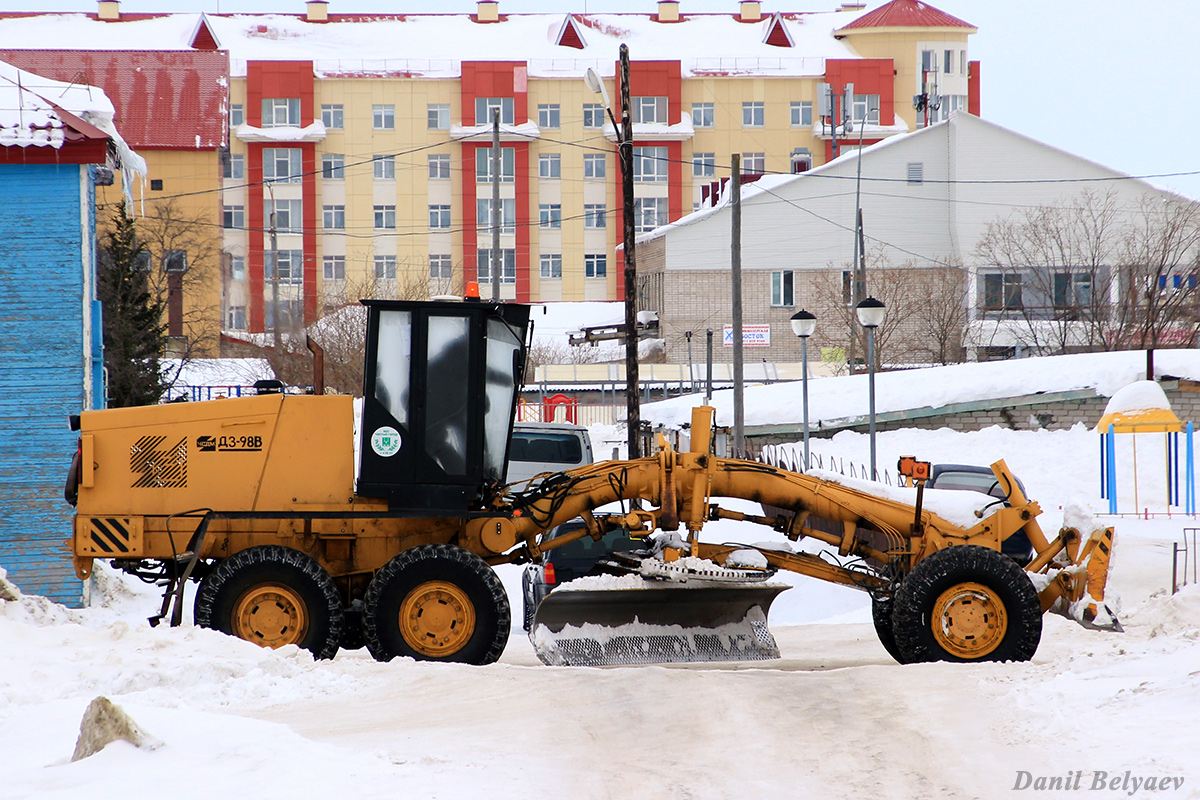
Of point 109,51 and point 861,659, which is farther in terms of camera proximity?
point 109,51

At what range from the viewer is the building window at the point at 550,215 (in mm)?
75312

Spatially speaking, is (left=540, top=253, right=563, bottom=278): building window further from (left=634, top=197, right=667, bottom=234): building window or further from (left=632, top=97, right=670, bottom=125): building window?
(left=632, top=97, right=670, bottom=125): building window

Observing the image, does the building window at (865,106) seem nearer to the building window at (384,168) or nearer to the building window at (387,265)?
the building window at (384,168)

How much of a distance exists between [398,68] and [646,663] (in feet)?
226

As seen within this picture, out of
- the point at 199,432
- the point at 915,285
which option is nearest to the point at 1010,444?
the point at 199,432

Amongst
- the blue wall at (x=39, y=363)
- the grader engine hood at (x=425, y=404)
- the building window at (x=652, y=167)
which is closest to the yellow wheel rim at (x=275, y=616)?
the grader engine hood at (x=425, y=404)

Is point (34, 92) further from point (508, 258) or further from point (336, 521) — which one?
point (508, 258)

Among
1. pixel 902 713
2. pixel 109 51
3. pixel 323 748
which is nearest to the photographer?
pixel 323 748

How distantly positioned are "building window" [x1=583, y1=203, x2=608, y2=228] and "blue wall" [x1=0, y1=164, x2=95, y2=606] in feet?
202

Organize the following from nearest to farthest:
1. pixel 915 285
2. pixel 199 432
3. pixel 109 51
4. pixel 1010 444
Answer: pixel 199 432 < pixel 1010 444 < pixel 915 285 < pixel 109 51

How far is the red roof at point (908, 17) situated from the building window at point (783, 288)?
2807cm

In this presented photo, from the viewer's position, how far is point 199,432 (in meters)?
9.21

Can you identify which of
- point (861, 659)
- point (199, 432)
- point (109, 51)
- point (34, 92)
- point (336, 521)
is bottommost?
point (861, 659)

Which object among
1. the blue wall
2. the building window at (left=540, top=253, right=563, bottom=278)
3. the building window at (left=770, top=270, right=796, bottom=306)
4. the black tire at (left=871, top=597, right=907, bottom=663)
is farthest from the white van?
the building window at (left=540, top=253, right=563, bottom=278)
